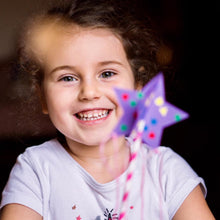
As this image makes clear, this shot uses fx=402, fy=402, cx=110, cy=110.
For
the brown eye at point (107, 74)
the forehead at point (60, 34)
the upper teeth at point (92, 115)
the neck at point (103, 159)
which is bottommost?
the neck at point (103, 159)

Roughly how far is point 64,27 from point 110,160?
0.37 m

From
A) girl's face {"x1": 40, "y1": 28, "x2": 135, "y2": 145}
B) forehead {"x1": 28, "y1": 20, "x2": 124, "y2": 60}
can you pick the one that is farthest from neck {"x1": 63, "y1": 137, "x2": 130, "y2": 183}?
forehead {"x1": 28, "y1": 20, "x2": 124, "y2": 60}

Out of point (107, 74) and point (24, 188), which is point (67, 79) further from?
point (24, 188)

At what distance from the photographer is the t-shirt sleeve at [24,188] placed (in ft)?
3.22

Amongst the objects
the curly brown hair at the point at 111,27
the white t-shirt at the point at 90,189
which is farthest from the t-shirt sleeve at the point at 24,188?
Result: the curly brown hair at the point at 111,27

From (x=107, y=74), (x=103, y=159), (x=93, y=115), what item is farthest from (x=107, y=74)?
(x=103, y=159)

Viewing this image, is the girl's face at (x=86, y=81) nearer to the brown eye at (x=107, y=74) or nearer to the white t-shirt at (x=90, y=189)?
the brown eye at (x=107, y=74)

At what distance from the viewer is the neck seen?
107 centimetres

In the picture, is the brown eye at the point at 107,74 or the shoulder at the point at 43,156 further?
the shoulder at the point at 43,156

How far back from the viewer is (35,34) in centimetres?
115

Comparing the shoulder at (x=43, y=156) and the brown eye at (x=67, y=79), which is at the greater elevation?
the brown eye at (x=67, y=79)

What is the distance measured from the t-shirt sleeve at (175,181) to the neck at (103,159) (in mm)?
106

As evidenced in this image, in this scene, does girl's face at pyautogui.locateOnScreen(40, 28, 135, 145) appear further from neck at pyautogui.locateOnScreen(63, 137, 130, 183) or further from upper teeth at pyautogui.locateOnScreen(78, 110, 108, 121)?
neck at pyautogui.locateOnScreen(63, 137, 130, 183)

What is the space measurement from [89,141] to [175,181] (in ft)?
0.83
